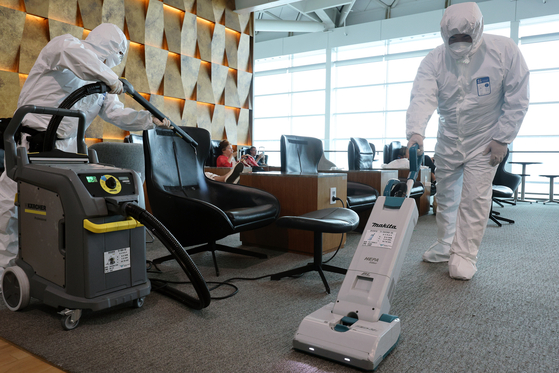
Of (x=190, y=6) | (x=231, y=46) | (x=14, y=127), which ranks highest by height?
(x=190, y=6)

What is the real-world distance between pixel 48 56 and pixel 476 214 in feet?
8.38

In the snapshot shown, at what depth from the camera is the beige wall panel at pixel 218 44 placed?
7.38 meters

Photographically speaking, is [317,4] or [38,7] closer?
[38,7]

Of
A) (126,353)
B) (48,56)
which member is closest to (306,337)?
(126,353)

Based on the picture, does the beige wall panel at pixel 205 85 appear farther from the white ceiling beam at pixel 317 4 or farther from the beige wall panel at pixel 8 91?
the white ceiling beam at pixel 317 4

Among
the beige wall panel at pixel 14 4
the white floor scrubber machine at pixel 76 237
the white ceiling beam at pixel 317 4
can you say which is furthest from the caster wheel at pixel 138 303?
the white ceiling beam at pixel 317 4

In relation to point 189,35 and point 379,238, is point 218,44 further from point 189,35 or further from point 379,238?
point 379,238

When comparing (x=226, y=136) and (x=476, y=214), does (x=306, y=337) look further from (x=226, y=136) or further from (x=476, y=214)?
(x=226, y=136)

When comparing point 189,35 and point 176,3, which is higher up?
point 176,3

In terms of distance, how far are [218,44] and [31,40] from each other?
10.8ft

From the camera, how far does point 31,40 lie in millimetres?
4957

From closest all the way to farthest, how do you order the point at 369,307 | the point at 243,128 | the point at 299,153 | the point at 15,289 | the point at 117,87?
1. the point at 369,307
2. the point at 15,289
3. the point at 117,87
4. the point at 299,153
5. the point at 243,128

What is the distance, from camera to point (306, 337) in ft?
4.58

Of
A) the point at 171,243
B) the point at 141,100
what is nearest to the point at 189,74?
the point at 141,100
